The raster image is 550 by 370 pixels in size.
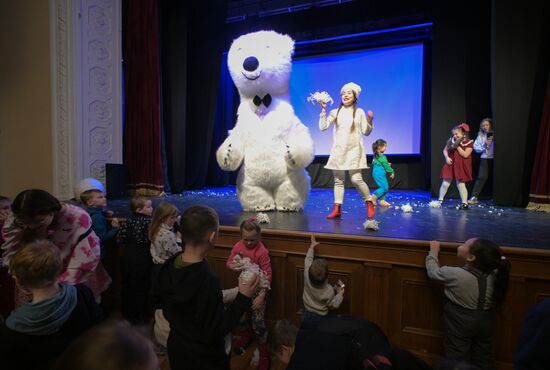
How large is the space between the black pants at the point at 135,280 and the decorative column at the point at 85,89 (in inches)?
111

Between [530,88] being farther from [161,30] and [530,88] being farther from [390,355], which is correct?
[161,30]

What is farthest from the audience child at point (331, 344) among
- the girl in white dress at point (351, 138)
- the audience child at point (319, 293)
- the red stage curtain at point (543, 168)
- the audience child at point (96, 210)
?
the red stage curtain at point (543, 168)

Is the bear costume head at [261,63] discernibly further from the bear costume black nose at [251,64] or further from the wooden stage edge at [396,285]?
the wooden stage edge at [396,285]

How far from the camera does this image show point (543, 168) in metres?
4.02

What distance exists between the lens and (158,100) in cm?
563

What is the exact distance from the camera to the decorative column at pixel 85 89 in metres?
4.42

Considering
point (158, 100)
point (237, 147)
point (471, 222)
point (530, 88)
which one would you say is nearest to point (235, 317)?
point (237, 147)

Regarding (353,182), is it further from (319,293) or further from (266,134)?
(319,293)

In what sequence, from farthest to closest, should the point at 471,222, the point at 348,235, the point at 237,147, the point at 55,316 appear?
the point at 237,147 → the point at 471,222 → the point at 348,235 → the point at 55,316

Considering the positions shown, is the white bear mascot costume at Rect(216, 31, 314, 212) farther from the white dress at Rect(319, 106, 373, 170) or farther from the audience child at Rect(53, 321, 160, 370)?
the audience child at Rect(53, 321, 160, 370)

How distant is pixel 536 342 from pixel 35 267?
4.76 feet

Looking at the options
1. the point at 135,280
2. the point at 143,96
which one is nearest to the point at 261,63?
the point at 135,280

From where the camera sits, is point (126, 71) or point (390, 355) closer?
point (390, 355)

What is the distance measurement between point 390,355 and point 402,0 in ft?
19.4
